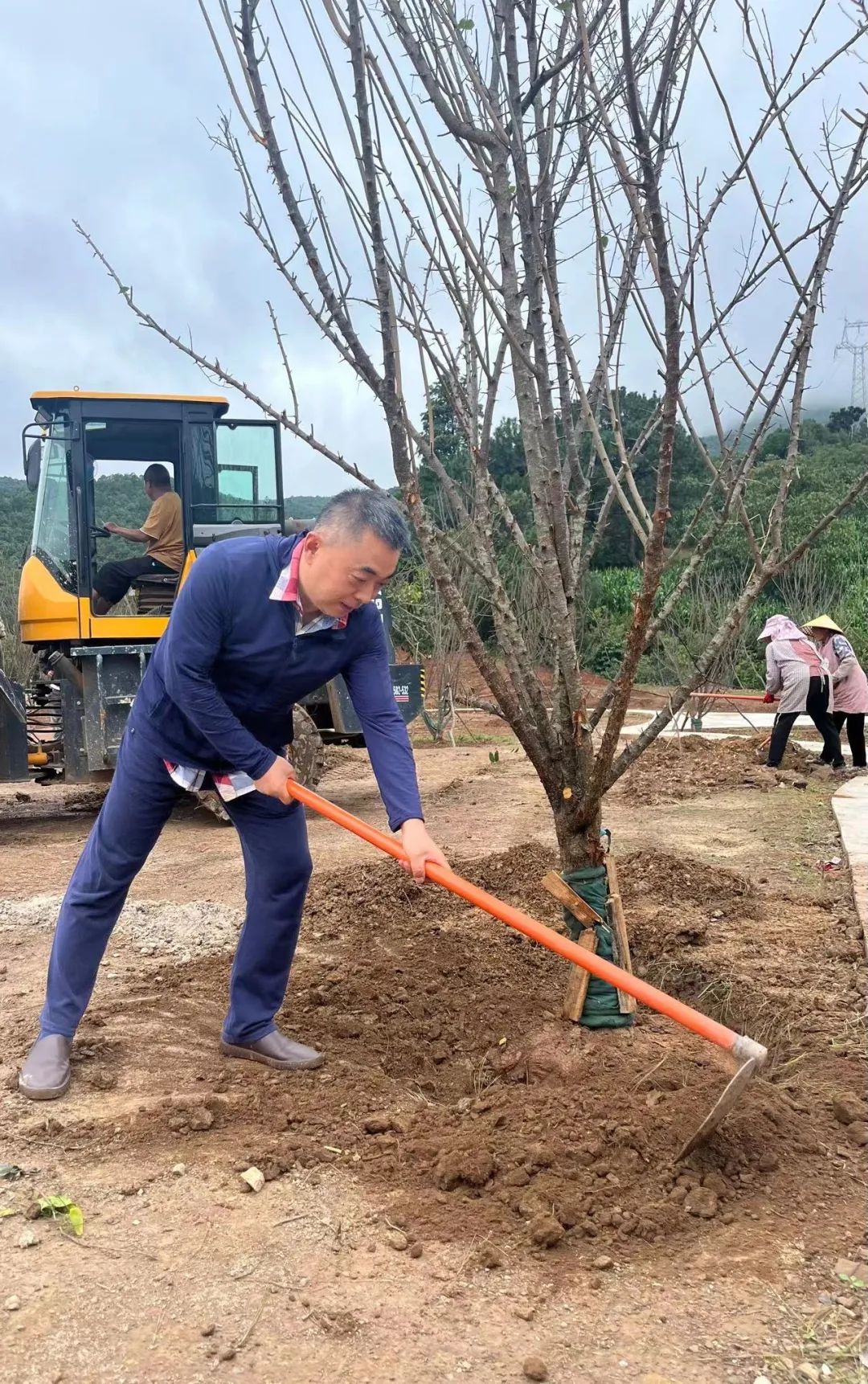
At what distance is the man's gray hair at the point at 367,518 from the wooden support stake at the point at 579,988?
122cm

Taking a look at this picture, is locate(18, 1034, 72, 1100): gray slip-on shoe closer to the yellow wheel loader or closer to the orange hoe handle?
the orange hoe handle

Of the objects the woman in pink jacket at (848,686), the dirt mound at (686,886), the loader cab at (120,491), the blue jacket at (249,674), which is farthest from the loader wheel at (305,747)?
the woman in pink jacket at (848,686)

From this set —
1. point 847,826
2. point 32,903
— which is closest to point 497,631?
point 32,903

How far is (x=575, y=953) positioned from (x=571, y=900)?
1.20ft

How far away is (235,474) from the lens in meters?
A: 7.84

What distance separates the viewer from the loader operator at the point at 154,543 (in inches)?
300

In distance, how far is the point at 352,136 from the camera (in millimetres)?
2865

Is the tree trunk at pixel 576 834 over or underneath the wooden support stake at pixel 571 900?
over

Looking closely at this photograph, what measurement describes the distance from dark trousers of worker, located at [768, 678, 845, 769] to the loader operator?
5.35 m

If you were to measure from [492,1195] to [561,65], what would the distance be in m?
2.65

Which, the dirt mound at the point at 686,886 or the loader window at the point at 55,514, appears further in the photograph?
the loader window at the point at 55,514

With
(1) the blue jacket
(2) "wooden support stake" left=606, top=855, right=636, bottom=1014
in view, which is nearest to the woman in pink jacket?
(2) "wooden support stake" left=606, top=855, right=636, bottom=1014

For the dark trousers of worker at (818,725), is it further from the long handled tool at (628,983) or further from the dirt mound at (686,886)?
the long handled tool at (628,983)

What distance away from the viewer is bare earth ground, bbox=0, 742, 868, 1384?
1996 millimetres
